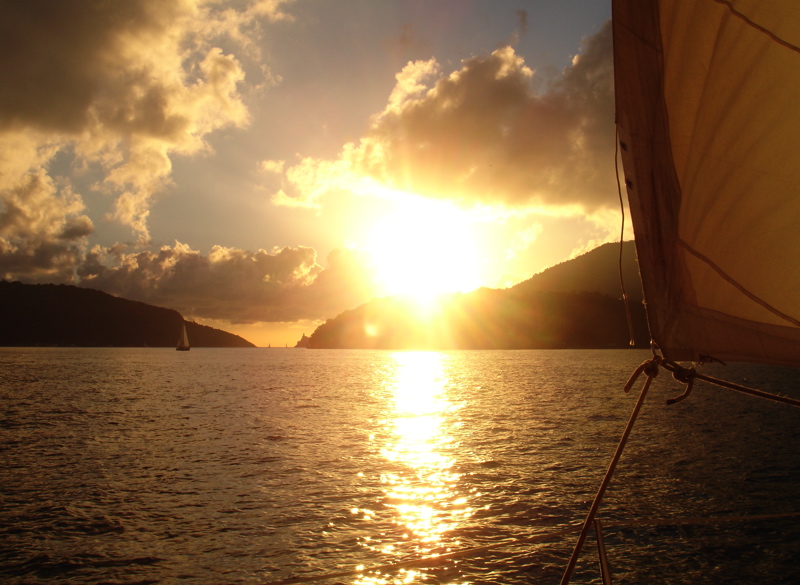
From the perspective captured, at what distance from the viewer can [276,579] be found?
14180 mm

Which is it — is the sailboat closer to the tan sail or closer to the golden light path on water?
the tan sail

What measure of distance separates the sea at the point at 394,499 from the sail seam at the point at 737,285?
3.93m

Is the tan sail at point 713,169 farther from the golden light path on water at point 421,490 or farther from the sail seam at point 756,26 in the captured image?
the golden light path on water at point 421,490

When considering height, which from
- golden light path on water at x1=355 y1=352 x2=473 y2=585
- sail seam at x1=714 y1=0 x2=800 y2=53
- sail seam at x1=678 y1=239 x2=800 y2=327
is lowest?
golden light path on water at x1=355 y1=352 x2=473 y2=585

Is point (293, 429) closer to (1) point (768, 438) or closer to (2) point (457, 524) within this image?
(2) point (457, 524)

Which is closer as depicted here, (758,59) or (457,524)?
(758,59)

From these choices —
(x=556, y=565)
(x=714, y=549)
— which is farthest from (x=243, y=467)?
(x=714, y=549)

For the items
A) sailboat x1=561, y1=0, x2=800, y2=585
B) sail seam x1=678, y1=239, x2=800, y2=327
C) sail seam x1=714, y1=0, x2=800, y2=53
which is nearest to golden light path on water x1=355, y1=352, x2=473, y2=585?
sailboat x1=561, y1=0, x2=800, y2=585

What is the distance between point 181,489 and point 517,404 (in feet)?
139

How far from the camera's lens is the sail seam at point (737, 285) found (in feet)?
13.2

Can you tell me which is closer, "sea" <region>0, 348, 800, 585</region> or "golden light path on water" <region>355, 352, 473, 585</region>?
"sea" <region>0, 348, 800, 585</region>

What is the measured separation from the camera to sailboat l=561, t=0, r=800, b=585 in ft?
12.5

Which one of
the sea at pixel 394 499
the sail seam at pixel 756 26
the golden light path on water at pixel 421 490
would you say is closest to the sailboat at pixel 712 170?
the sail seam at pixel 756 26

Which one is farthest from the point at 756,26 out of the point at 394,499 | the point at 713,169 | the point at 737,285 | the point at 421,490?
the point at 421,490
